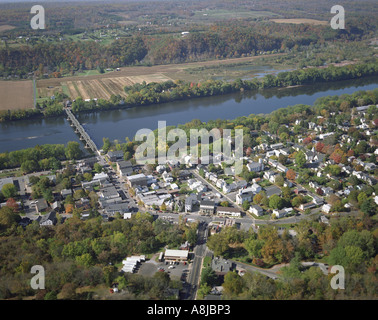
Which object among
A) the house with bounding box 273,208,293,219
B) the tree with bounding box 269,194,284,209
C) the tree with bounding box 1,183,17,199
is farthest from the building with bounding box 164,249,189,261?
the tree with bounding box 1,183,17,199

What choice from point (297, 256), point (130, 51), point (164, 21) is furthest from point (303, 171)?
point (164, 21)

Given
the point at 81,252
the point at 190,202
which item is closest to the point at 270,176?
the point at 190,202

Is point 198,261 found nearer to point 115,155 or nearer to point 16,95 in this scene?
point 115,155

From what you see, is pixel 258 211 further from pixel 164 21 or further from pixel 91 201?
pixel 164 21

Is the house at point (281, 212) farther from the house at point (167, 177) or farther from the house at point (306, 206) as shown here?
the house at point (167, 177)

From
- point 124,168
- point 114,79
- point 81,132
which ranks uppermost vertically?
point 114,79

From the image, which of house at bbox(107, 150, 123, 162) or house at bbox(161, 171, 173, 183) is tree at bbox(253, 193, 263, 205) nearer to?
house at bbox(161, 171, 173, 183)
